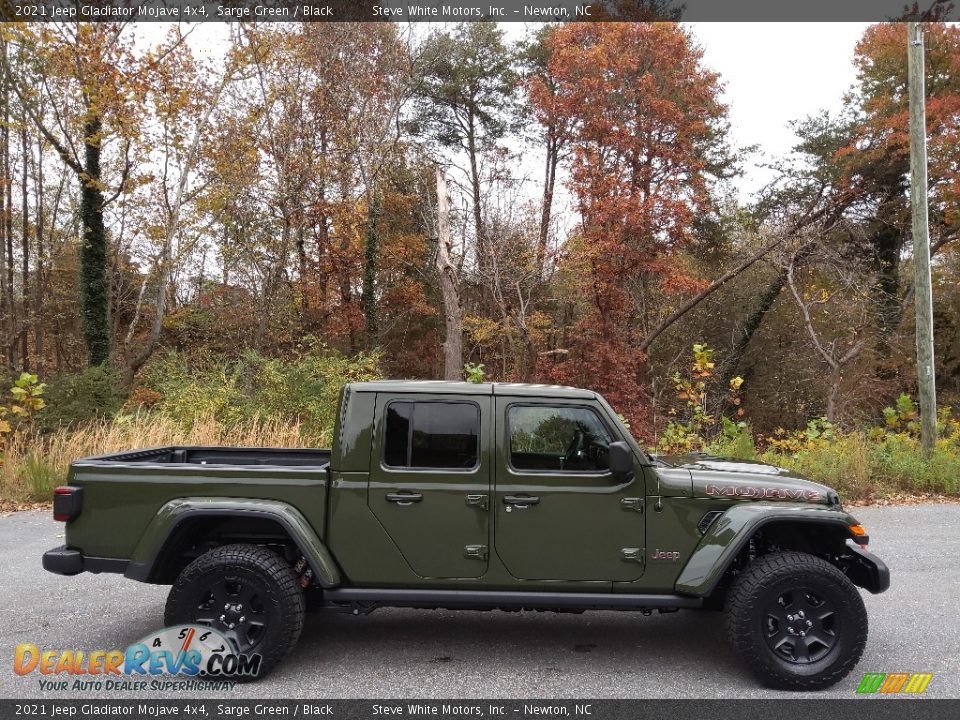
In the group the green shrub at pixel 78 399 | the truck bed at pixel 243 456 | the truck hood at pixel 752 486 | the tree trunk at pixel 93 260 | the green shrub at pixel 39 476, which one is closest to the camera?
the truck hood at pixel 752 486

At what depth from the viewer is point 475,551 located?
3.77 metres

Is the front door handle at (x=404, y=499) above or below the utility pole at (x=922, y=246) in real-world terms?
below

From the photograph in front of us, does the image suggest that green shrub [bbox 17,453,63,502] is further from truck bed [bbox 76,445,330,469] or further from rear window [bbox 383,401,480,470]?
rear window [bbox 383,401,480,470]

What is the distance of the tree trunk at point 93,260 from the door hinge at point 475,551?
15.5 meters

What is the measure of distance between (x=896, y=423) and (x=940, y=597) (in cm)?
845

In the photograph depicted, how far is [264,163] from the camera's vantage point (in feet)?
67.8

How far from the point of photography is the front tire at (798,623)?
3.59 m

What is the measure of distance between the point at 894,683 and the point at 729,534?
1241 millimetres

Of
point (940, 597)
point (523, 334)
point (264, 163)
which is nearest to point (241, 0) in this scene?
point (264, 163)

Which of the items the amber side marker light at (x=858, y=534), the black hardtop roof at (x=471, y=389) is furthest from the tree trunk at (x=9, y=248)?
the amber side marker light at (x=858, y=534)

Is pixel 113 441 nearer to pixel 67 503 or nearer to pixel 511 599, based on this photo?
pixel 67 503

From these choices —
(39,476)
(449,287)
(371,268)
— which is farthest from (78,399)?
(371,268)

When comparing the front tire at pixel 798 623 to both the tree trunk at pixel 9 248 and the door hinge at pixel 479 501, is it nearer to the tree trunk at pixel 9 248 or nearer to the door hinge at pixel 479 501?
the door hinge at pixel 479 501

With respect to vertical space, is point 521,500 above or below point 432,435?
below
